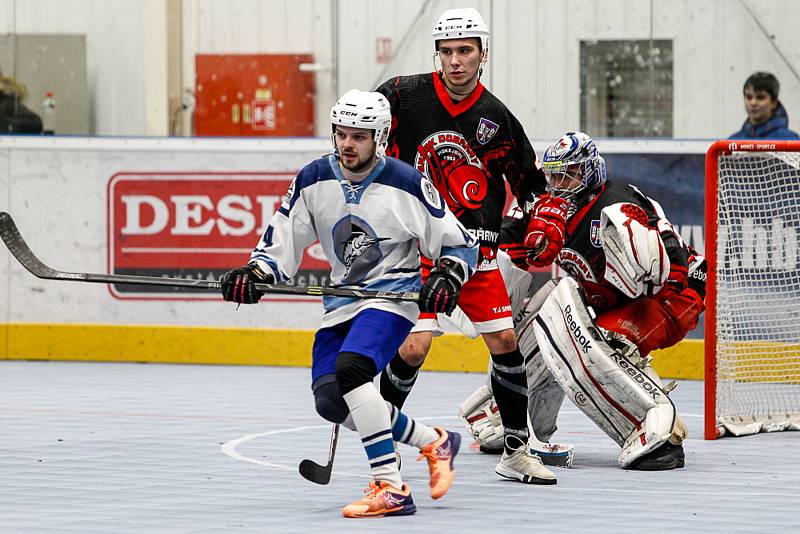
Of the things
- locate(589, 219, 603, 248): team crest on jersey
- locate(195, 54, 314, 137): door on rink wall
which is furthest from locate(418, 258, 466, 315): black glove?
locate(195, 54, 314, 137): door on rink wall

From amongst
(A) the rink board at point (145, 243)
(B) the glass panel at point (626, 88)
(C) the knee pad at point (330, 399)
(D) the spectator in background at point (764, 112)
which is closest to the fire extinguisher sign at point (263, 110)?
(A) the rink board at point (145, 243)

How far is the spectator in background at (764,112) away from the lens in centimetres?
834

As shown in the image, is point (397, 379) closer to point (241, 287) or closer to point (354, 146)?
point (241, 287)

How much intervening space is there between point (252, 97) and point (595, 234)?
475 centimetres

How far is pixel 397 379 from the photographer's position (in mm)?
5148

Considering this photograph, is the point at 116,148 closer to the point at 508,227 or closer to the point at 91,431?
the point at 91,431

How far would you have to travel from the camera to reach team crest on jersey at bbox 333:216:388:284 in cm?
458

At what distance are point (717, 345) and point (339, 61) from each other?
160 inches

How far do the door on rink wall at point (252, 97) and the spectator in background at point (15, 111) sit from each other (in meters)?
1.05

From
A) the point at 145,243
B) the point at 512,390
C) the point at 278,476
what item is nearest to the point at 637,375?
the point at 512,390

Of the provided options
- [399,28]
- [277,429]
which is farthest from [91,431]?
[399,28]

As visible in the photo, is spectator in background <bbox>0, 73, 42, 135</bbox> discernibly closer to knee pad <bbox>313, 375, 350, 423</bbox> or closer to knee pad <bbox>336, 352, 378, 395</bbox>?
knee pad <bbox>313, 375, 350, 423</bbox>

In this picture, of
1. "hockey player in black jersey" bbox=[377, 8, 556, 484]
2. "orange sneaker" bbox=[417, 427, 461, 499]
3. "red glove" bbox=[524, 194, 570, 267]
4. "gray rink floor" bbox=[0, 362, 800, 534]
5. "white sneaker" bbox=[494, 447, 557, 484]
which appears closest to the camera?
"gray rink floor" bbox=[0, 362, 800, 534]

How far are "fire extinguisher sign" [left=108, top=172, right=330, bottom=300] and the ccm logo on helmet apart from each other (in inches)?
132
